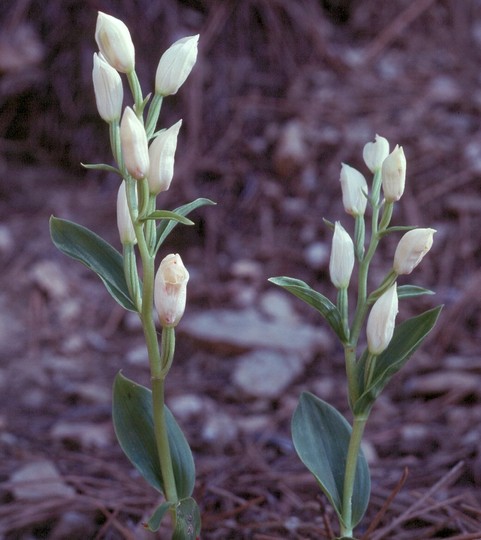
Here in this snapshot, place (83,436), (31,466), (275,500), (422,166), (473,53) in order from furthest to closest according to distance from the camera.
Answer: (473,53), (422,166), (83,436), (31,466), (275,500)

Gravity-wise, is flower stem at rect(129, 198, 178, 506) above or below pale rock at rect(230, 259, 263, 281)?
above

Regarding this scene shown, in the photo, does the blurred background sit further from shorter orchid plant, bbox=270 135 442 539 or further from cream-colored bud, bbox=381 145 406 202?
cream-colored bud, bbox=381 145 406 202

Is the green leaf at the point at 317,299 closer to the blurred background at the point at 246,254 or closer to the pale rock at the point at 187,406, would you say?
the blurred background at the point at 246,254

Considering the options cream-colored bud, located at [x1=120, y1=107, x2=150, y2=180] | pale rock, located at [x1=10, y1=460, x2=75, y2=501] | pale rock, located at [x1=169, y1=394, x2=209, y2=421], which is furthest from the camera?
pale rock, located at [x1=169, y1=394, x2=209, y2=421]

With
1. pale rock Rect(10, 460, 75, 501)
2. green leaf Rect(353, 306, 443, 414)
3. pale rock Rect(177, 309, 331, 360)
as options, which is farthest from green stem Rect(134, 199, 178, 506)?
pale rock Rect(177, 309, 331, 360)

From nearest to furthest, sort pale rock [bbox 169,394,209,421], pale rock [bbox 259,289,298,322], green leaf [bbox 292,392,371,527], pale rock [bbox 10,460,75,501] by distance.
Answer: green leaf [bbox 292,392,371,527] → pale rock [bbox 10,460,75,501] → pale rock [bbox 169,394,209,421] → pale rock [bbox 259,289,298,322]

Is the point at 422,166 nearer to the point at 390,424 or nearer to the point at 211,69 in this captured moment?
the point at 211,69

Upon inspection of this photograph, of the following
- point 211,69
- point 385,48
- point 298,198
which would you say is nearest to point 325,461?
point 298,198
